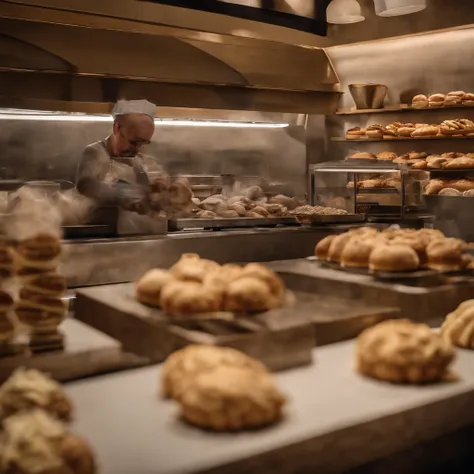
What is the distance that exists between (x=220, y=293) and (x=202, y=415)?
0.42 meters

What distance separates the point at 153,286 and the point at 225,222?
49.5 inches

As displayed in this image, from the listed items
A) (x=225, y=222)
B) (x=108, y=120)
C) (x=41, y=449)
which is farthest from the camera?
(x=108, y=120)

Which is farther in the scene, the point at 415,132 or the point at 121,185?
the point at 415,132

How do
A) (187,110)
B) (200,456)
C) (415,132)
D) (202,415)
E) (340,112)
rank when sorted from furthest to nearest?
1. (340,112)
2. (415,132)
3. (187,110)
4. (202,415)
5. (200,456)

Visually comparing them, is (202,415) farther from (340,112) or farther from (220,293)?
(340,112)

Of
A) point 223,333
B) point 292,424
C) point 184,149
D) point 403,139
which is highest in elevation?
point 403,139

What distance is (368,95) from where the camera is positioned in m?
6.50

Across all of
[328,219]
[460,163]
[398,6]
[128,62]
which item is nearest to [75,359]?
[328,219]

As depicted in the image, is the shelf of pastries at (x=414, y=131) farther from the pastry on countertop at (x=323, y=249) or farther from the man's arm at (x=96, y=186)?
the pastry on countertop at (x=323, y=249)

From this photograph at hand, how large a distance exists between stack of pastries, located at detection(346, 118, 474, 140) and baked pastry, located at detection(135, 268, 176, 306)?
474cm

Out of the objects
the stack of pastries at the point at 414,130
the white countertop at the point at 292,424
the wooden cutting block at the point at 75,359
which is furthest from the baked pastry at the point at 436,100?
the wooden cutting block at the point at 75,359

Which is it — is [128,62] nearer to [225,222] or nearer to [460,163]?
[225,222]

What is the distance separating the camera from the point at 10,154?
15.9 feet

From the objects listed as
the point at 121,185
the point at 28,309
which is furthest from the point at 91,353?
the point at 121,185
